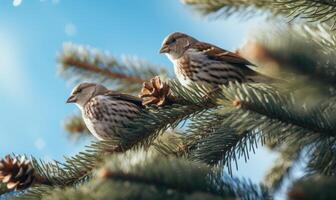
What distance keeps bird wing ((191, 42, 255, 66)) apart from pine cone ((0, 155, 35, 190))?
174 cm

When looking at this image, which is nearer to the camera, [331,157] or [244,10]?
[331,157]

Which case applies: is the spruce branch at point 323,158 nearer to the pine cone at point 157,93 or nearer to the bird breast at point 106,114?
the pine cone at point 157,93

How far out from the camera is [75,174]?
2770mm

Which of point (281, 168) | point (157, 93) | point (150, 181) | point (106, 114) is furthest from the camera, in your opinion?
point (106, 114)

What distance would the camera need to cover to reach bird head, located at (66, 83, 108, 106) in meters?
4.63

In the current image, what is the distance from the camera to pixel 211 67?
12.7 ft

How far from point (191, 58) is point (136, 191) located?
108 inches

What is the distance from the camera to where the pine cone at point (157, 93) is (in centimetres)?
280

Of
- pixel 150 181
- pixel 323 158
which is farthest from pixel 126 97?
pixel 150 181

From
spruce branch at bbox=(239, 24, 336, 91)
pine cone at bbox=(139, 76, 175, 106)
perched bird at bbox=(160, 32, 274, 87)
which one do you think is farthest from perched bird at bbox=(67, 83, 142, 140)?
spruce branch at bbox=(239, 24, 336, 91)

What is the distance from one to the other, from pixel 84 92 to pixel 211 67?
4.65ft

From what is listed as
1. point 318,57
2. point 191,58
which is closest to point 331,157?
point 318,57

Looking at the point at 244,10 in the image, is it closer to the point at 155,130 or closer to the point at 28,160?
the point at 155,130

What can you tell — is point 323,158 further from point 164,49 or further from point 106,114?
point 164,49
